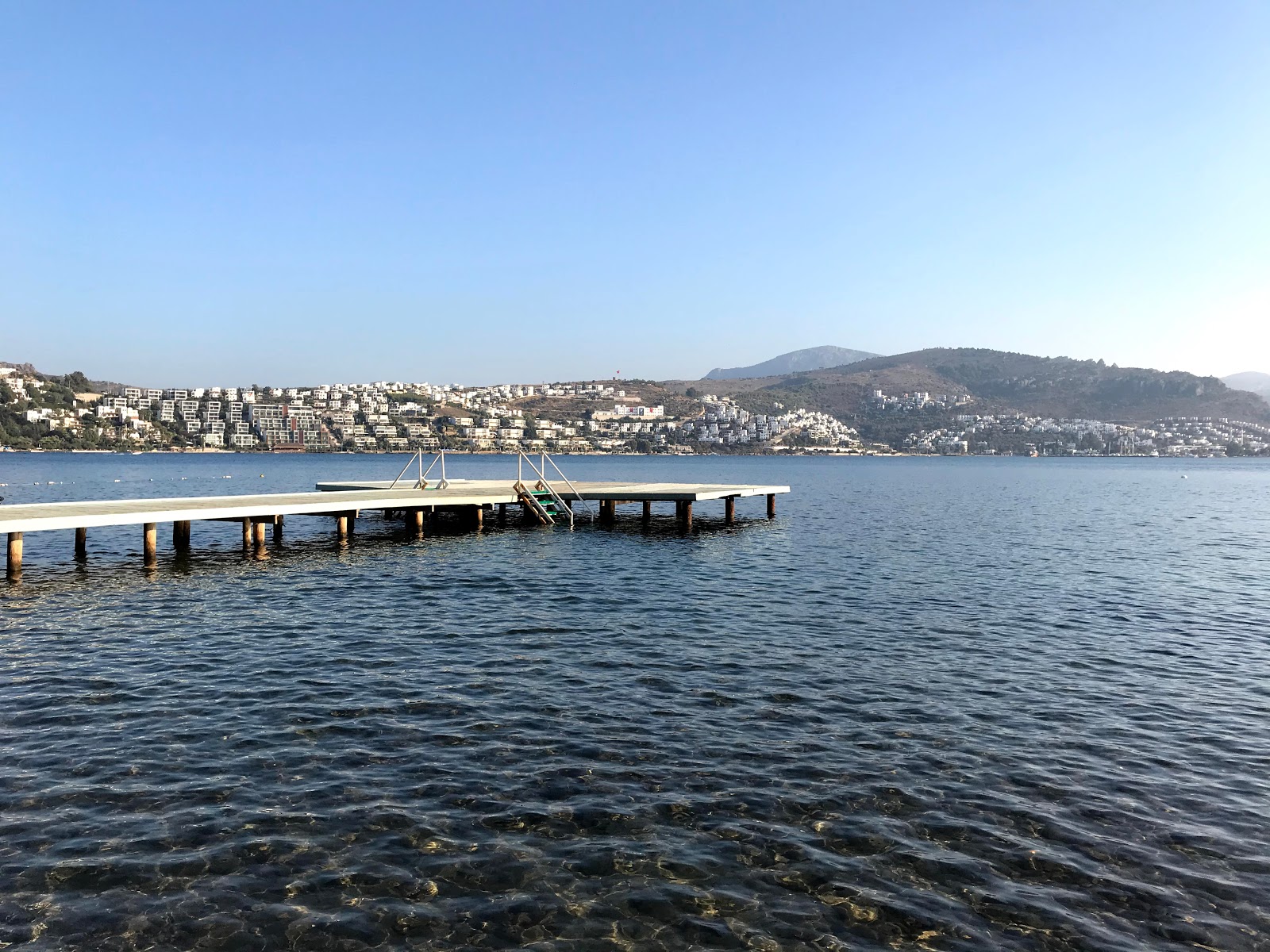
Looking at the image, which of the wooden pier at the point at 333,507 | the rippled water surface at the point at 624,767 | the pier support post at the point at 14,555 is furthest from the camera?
the wooden pier at the point at 333,507

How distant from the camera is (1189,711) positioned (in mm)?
14422

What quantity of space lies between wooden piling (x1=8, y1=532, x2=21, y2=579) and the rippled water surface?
88 centimetres

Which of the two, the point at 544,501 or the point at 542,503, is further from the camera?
the point at 544,501

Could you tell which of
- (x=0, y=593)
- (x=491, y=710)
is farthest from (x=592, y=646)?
(x=0, y=593)

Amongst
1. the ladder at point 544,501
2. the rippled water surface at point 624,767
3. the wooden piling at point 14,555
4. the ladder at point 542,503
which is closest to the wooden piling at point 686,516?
the ladder at point 544,501

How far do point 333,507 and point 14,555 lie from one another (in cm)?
1066

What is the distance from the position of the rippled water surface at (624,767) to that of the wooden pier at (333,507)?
246 centimetres

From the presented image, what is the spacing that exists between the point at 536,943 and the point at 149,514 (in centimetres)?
2600

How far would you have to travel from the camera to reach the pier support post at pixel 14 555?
25812mm

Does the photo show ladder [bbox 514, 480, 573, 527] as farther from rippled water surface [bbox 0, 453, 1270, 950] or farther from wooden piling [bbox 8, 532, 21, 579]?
wooden piling [bbox 8, 532, 21, 579]

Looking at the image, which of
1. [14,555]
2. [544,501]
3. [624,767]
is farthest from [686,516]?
[624,767]

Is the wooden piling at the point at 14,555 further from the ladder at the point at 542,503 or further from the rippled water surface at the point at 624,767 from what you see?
the ladder at the point at 542,503

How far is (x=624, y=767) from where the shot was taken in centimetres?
1132

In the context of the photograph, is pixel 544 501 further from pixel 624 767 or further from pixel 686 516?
pixel 624 767
